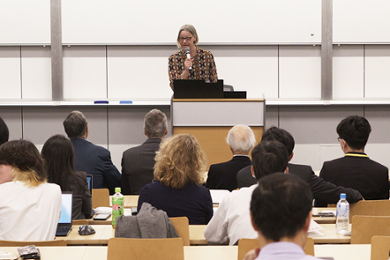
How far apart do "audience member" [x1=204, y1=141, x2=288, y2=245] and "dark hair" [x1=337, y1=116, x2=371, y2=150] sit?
1417 mm

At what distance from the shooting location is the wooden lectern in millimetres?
5449

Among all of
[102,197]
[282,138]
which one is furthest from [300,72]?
[102,197]

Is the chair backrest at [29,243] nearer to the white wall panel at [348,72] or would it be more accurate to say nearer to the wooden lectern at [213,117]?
the wooden lectern at [213,117]

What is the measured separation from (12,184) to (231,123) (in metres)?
3.24

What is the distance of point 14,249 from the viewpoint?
96.7 inches

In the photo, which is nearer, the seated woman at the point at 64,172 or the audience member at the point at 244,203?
the audience member at the point at 244,203

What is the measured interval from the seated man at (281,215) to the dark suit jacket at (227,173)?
257 cm

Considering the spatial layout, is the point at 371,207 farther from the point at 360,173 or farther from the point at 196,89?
the point at 196,89

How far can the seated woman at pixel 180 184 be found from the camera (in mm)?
2926

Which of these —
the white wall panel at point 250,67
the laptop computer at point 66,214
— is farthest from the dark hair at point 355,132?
the white wall panel at point 250,67

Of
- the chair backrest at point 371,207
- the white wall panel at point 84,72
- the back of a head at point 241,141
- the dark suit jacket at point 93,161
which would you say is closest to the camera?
the chair backrest at point 371,207

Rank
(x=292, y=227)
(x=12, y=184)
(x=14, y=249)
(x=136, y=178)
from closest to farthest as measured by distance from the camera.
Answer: (x=292, y=227) → (x=14, y=249) → (x=12, y=184) → (x=136, y=178)

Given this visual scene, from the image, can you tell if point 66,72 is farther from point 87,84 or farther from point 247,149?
point 247,149
